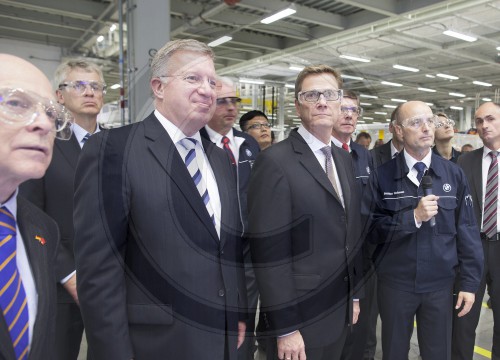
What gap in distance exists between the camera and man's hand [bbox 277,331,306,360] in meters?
1.38

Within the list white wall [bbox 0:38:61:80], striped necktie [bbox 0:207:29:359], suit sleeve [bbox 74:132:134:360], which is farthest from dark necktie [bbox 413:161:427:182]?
white wall [bbox 0:38:61:80]

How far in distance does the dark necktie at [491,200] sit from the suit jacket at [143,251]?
1.85m

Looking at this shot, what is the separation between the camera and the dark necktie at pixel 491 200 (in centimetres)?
221

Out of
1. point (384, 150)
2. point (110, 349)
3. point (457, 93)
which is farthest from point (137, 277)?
point (457, 93)

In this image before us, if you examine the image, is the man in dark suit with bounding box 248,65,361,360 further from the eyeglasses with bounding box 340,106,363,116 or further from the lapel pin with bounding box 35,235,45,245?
the eyeglasses with bounding box 340,106,363,116

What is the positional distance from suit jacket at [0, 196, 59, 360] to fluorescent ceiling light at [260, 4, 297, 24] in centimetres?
561

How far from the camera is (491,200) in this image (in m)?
2.27

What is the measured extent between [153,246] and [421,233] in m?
1.27

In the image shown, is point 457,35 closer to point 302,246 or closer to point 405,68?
point 405,68

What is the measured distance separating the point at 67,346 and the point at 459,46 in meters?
10.3

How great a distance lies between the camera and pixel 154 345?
1.08 m

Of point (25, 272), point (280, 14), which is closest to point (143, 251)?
point (25, 272)

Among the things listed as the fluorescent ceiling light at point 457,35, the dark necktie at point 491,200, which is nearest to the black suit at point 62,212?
the dark necktie at point 491,200

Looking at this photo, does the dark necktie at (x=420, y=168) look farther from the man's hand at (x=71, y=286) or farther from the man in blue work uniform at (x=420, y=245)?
the man's hand at (x=71, y=286)
